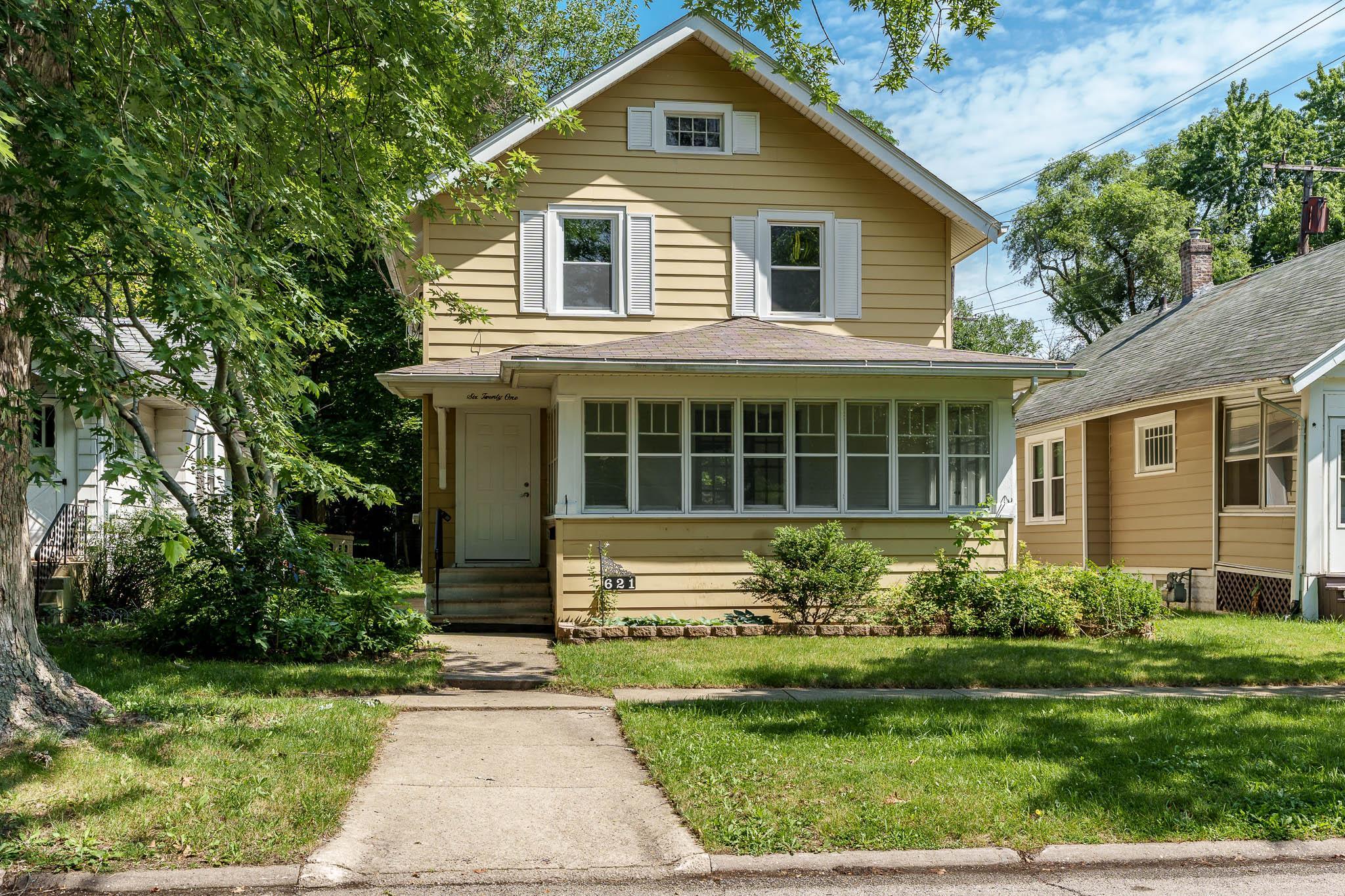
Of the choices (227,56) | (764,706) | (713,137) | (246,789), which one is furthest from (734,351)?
(246,789)

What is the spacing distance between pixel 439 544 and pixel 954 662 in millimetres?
7385

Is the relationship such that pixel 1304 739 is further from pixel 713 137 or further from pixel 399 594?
pixel 713 137

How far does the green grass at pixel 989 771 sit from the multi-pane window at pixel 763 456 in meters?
5.29

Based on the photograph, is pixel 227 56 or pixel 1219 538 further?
pixel 1219 538

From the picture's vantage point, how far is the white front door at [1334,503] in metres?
14.3

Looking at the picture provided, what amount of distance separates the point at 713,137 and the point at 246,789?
1213cm

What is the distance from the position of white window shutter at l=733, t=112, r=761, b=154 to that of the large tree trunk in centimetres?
1008

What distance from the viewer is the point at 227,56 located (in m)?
7.11

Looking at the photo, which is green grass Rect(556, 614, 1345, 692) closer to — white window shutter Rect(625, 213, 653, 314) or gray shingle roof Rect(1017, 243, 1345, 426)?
gray shingle roof Rect(1017, 243, 1345, 426)

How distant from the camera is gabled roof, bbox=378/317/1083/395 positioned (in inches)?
479

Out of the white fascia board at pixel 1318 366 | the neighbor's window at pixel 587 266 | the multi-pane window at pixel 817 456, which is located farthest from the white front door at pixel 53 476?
the white fascia board at pixel 1318 366

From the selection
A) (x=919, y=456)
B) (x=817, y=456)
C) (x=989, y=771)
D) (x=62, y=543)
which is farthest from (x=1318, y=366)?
(x=62, y=543)

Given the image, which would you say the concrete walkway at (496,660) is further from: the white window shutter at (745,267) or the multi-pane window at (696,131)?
the multi-pane window at (696,131)

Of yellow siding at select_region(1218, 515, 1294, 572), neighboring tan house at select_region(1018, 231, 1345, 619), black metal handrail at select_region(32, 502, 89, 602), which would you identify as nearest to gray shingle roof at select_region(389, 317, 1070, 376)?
neighboring tan house at select_region(1018, 231, 1345, 619)
